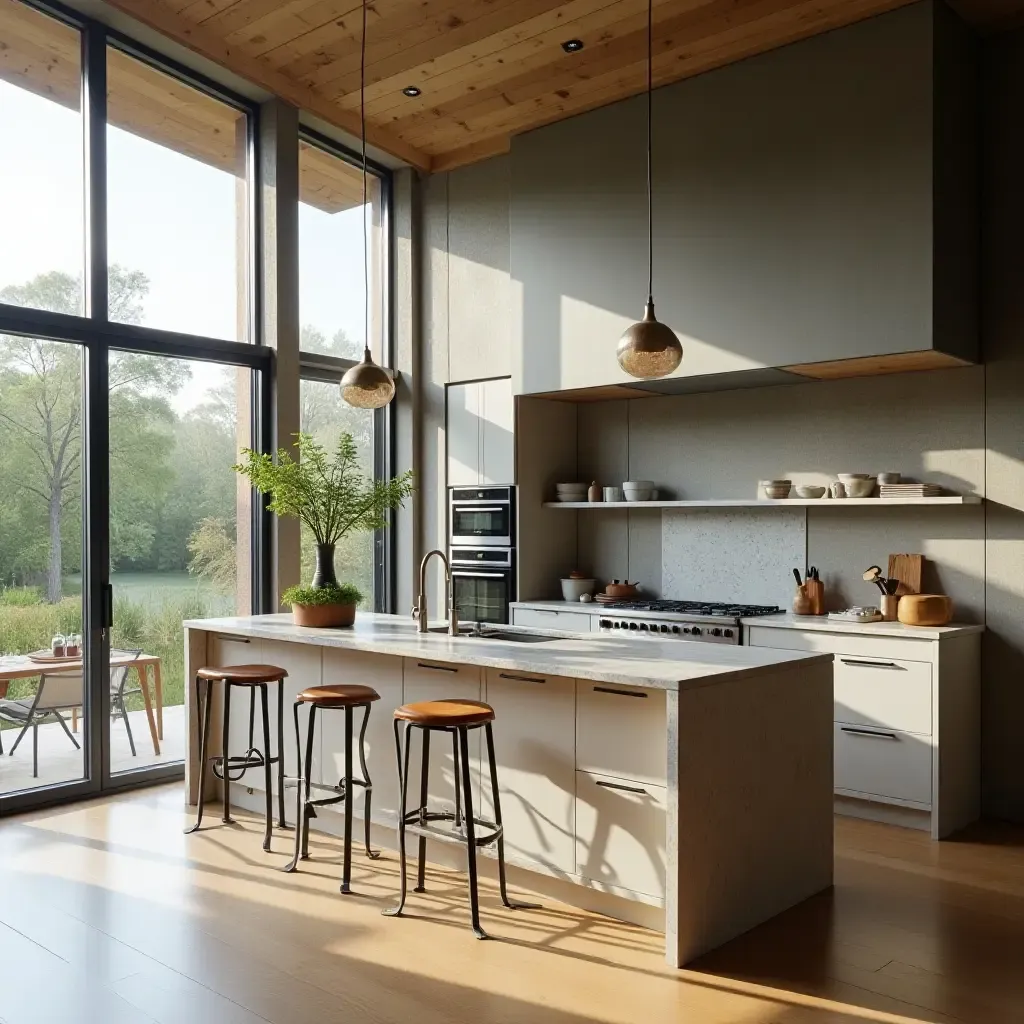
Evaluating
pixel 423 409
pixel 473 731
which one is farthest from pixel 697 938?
pixel 423 409

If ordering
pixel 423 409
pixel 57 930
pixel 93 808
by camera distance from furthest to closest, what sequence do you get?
1. pixel 423 409
2. pixel 93 808
3. pixel 57 930

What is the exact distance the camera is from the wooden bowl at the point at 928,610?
4.68 metres

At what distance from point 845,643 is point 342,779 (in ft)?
7.97

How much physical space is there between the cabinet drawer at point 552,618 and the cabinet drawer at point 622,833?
7.09 feet

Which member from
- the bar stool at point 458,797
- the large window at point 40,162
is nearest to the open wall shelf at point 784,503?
the bar stool at point 458,797

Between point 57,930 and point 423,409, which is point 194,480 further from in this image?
point 57,930

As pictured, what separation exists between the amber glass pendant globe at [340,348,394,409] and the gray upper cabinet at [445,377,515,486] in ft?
5.94

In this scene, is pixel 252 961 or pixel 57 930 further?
pixel 57 930

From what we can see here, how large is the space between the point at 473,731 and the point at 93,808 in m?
2.13

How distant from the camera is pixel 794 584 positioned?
18.0 ft

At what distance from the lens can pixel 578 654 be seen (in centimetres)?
361

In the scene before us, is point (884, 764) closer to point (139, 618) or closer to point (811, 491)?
point (811, 491)

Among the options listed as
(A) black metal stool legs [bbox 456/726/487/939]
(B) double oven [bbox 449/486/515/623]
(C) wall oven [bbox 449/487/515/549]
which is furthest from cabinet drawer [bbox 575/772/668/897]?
(C) wall oven [bbox 449/487/515/549]

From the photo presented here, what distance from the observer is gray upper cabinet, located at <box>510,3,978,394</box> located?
14.4ft
